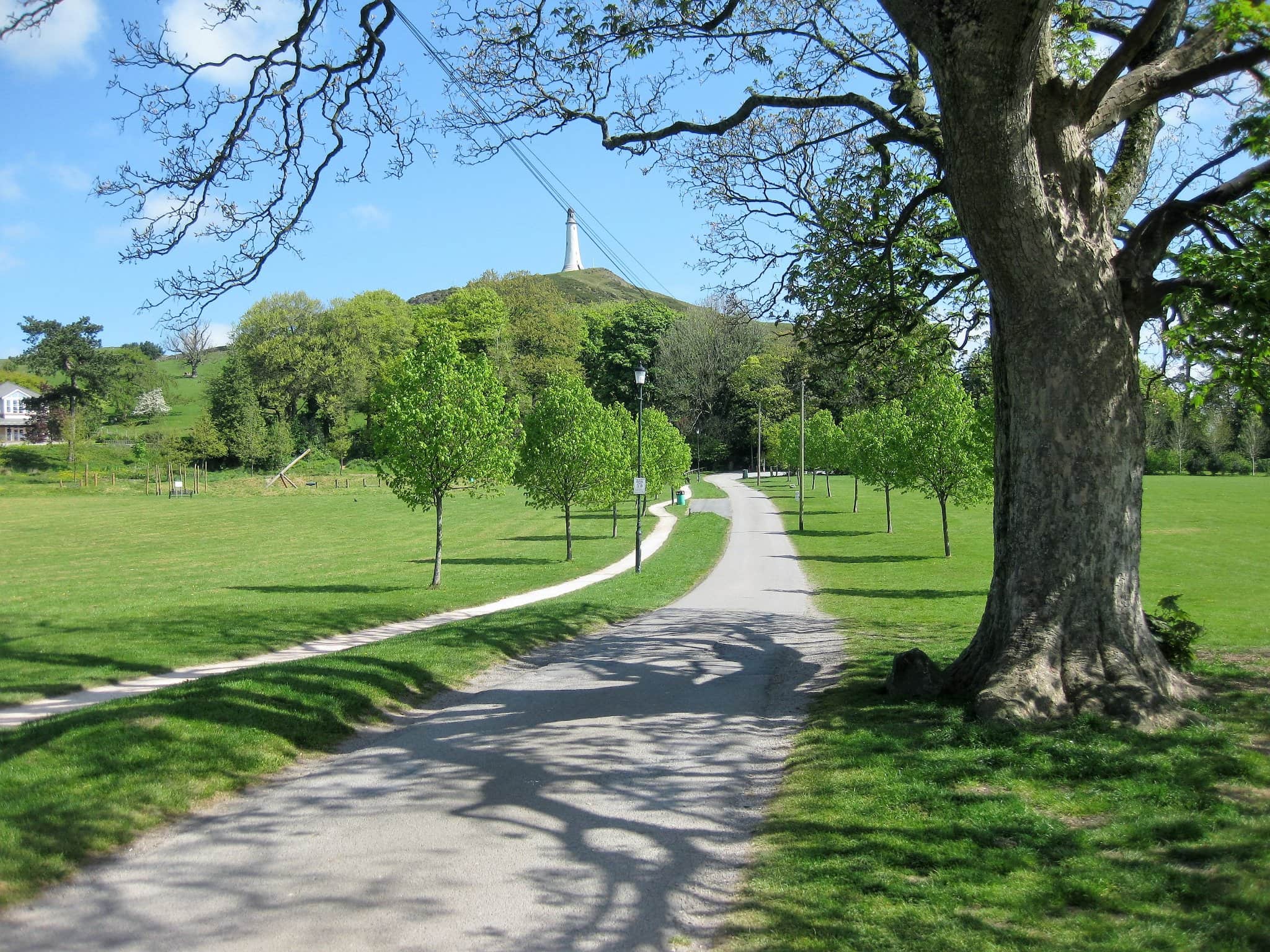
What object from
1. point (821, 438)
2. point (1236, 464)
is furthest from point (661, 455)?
point (1236, 464)

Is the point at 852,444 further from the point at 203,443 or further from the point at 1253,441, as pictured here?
the point at 203,443

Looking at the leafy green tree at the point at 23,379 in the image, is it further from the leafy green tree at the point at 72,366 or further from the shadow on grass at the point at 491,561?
the shadow on grass at the point at 491,561

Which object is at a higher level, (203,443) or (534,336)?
(534,336)

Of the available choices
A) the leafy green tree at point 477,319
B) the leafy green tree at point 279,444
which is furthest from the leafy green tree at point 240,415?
the leafy green tree at point 477,319

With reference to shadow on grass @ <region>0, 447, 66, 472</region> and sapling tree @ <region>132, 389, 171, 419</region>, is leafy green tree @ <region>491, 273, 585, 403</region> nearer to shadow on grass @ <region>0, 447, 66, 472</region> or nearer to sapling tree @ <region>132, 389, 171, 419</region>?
sapling tree @ <region>132, 389, 171, 419</region>

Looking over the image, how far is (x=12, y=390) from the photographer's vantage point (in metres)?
103

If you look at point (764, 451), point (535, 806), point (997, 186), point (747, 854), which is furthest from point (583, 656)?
point (764, 451)

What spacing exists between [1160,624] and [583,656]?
6825 mm

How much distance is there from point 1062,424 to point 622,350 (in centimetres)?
9070

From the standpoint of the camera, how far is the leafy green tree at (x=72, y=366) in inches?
3275

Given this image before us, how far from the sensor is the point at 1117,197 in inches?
339

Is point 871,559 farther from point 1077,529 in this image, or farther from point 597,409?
point 1077,529

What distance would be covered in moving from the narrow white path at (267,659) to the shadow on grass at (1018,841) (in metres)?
7.39

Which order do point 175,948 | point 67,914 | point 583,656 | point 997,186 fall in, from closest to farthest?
point 175,948 < point 67,914 < point 997,186 < point 583,656
